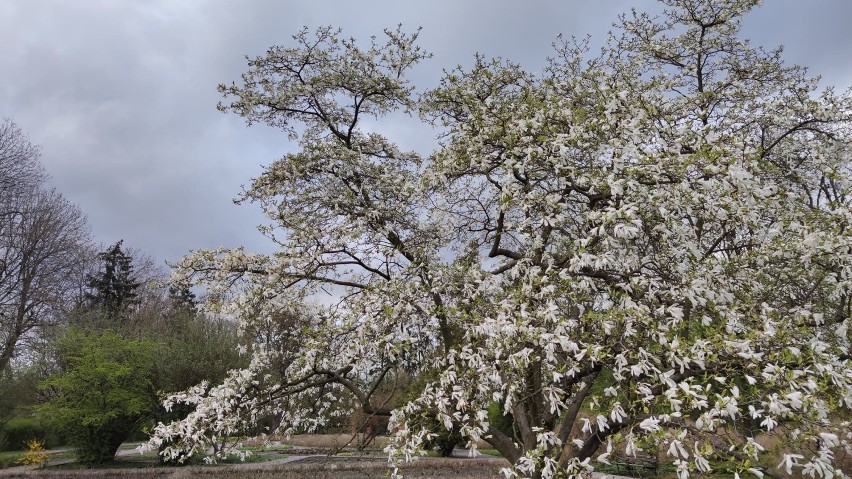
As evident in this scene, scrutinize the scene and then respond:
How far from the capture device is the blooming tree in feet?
13.8

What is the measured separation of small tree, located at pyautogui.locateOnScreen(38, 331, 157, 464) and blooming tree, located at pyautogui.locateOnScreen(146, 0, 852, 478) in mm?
10336

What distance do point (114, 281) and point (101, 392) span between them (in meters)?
21.3

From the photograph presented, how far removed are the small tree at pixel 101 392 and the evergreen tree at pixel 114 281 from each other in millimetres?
16315

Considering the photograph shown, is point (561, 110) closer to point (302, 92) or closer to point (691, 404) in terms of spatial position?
point (691, 404)

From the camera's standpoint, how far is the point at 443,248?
7758 mm

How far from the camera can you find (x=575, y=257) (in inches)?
183

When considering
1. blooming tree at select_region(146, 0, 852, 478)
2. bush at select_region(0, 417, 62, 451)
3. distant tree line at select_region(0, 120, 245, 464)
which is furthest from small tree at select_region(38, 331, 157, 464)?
blooming tree at select_region(146, 0, 852, 478)

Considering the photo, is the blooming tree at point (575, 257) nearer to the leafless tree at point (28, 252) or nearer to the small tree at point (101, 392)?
the small tree at point (101, 392)

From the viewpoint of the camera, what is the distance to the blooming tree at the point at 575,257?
420 centimetres

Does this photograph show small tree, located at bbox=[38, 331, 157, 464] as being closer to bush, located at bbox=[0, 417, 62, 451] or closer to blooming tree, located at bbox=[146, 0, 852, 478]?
bush, located at bbox=[0, 417, 62, 451]

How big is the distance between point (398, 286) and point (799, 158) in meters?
6.32

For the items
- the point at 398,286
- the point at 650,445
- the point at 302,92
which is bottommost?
the point at 650,445

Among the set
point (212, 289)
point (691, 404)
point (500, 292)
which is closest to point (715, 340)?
point (691, 404)

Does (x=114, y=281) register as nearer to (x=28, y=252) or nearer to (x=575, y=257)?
(x=28, y=252)
